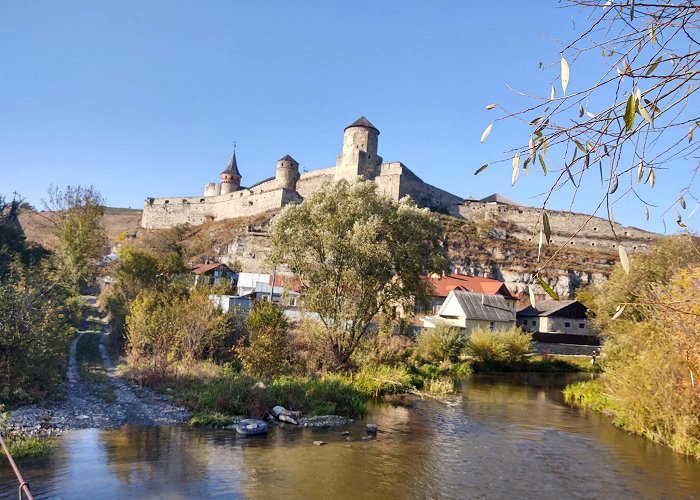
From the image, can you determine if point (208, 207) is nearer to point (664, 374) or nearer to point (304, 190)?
point (304, 190)

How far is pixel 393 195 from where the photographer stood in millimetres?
62094

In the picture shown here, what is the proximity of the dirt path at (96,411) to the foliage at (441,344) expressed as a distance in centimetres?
1689

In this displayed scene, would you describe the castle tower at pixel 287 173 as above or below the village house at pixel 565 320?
above

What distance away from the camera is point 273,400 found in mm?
15234

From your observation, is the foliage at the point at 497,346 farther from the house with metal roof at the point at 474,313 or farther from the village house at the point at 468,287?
the village house at the point at 468,287

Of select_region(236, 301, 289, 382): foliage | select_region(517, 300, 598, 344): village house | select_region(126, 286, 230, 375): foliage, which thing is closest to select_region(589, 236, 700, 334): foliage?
select_region(517, 300, 598, 344): village house

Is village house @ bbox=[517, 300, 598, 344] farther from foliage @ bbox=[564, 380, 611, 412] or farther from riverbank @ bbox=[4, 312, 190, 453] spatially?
riverbank @ bbox=[4, 312, 190, 453]

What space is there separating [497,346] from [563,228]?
4207 centimetres

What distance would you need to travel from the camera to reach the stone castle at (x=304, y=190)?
64.4 metres

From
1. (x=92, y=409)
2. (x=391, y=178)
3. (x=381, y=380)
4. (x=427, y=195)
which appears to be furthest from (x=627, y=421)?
(x=427, y=195)

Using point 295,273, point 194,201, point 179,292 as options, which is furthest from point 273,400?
point 194,201

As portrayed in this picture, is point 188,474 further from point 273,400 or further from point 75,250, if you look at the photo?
point 75,250


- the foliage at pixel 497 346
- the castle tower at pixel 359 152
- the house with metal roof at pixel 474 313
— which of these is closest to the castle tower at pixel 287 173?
the castle tower at pixel 359 152

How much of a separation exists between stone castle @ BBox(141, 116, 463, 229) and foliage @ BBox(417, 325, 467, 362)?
32.2 metres
